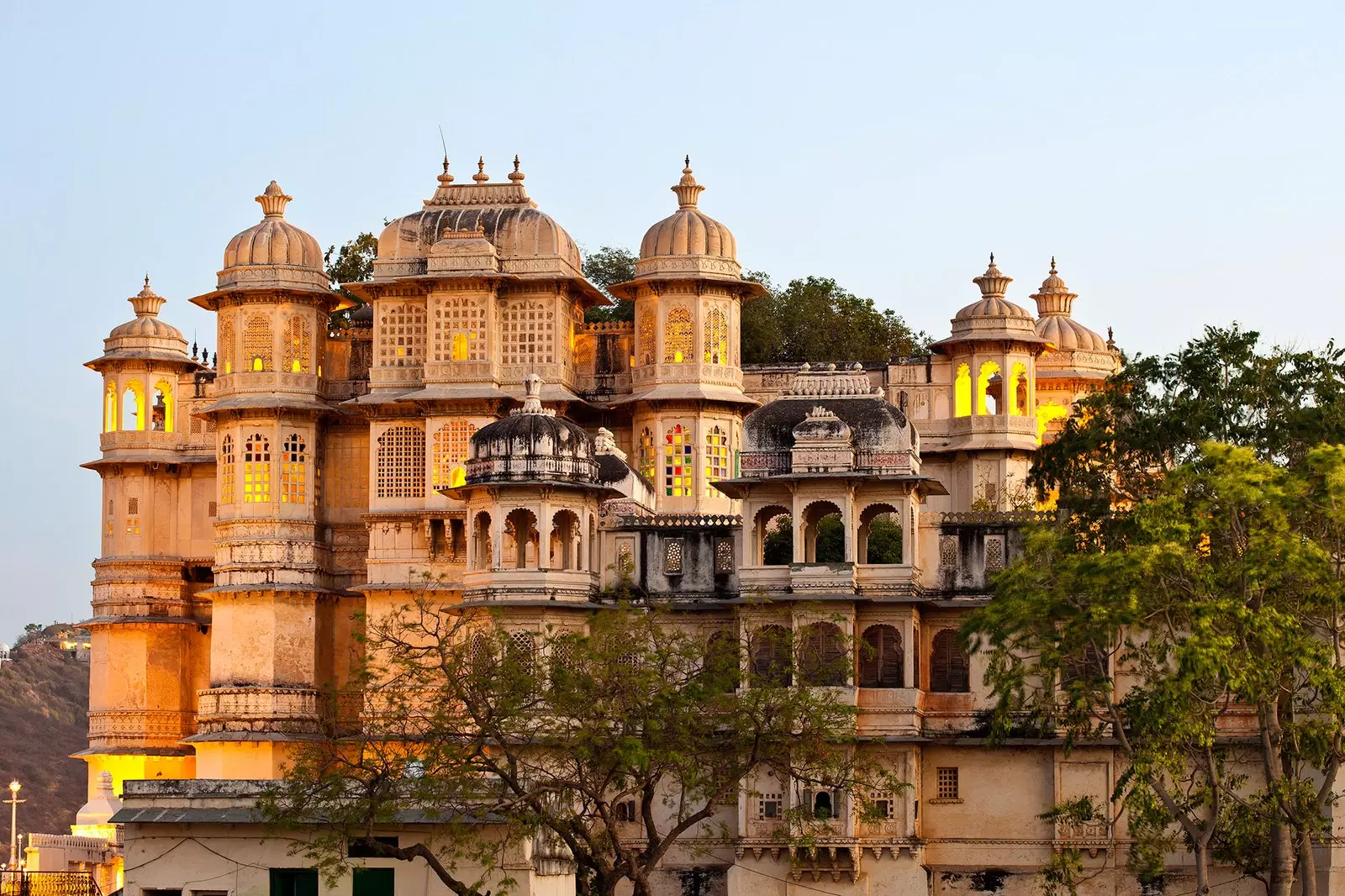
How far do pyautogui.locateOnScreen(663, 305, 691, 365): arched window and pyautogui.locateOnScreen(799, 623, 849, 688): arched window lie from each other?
471 inches

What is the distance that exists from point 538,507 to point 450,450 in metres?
9.63

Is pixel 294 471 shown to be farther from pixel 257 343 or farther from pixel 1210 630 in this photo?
pixel 1210 630

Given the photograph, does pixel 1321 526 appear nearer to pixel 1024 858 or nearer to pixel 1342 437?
pixel 1342 437

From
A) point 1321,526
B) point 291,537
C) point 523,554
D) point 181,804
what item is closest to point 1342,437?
point 1321,526

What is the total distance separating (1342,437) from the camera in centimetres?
3841

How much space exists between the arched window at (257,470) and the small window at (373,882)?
1775 centimetres

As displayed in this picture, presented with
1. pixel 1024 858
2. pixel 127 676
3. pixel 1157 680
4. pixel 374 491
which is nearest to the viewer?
pixel 1157 680

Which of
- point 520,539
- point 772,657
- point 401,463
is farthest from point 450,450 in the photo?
point 772,657

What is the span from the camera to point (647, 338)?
52.2 m

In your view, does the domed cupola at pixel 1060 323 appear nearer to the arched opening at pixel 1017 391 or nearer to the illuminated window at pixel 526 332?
the arched opening at pixel 1017 391

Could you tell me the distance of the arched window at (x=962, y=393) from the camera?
53750 mm

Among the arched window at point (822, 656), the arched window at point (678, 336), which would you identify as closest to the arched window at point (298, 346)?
the arched window at point (678, 336)

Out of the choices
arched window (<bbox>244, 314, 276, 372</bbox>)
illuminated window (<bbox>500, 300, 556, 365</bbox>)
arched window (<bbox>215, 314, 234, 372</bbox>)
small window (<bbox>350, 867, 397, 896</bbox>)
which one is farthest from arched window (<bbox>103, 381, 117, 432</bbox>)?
small window (<bbox>350, 867, 397, 896</bbox>)

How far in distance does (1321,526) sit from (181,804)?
17.0m
